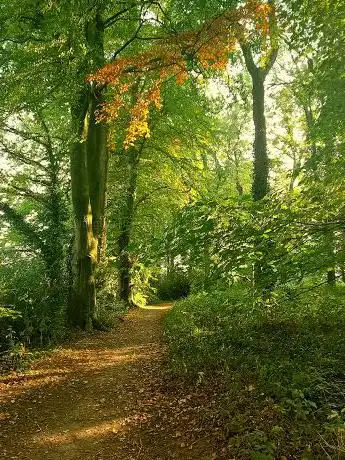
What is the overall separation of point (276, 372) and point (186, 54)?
7.12 m

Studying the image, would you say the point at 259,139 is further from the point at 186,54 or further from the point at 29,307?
the point at 29,307

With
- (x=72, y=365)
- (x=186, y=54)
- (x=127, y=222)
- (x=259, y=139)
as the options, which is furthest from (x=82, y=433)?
(x=127, y=222)

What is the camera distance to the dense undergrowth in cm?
421

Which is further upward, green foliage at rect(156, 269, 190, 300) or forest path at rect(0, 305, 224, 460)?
green foliage at rect(156, 269, 190, 300)

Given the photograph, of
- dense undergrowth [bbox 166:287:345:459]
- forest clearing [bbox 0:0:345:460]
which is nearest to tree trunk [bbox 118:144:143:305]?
forest clearing [bbox 0:0:345:460]

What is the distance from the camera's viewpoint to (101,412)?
634 cm

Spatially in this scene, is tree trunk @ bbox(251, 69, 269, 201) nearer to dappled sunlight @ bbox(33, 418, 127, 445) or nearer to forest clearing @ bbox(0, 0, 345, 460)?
forest clearing @ bbox(0, 0, 345, 460)

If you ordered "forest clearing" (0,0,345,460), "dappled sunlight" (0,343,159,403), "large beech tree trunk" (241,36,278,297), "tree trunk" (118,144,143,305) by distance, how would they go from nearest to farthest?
"forest clearing" (0,0,345,460)
"dappled sunlight" (0,343,159,403)
"large beech tree trunk" (241,36,278,297)
"tree trunk" (118,144,143,305)

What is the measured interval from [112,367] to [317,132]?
6202mm

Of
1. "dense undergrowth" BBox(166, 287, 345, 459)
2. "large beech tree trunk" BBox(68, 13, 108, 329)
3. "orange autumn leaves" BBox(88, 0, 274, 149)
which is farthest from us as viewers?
"large beech tree trunk" BBox(68, 13, 108, 329)

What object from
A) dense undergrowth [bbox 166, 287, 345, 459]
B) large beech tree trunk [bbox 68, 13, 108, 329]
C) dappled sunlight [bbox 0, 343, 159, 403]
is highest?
large beech tree trunk [bbox 68, 13, 108, 329]

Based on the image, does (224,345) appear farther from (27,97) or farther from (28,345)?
(27,97)

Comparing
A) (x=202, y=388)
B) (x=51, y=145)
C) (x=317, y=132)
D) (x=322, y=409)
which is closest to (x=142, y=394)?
(x=202, y=388)

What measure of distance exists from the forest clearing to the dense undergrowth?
0.10ft
